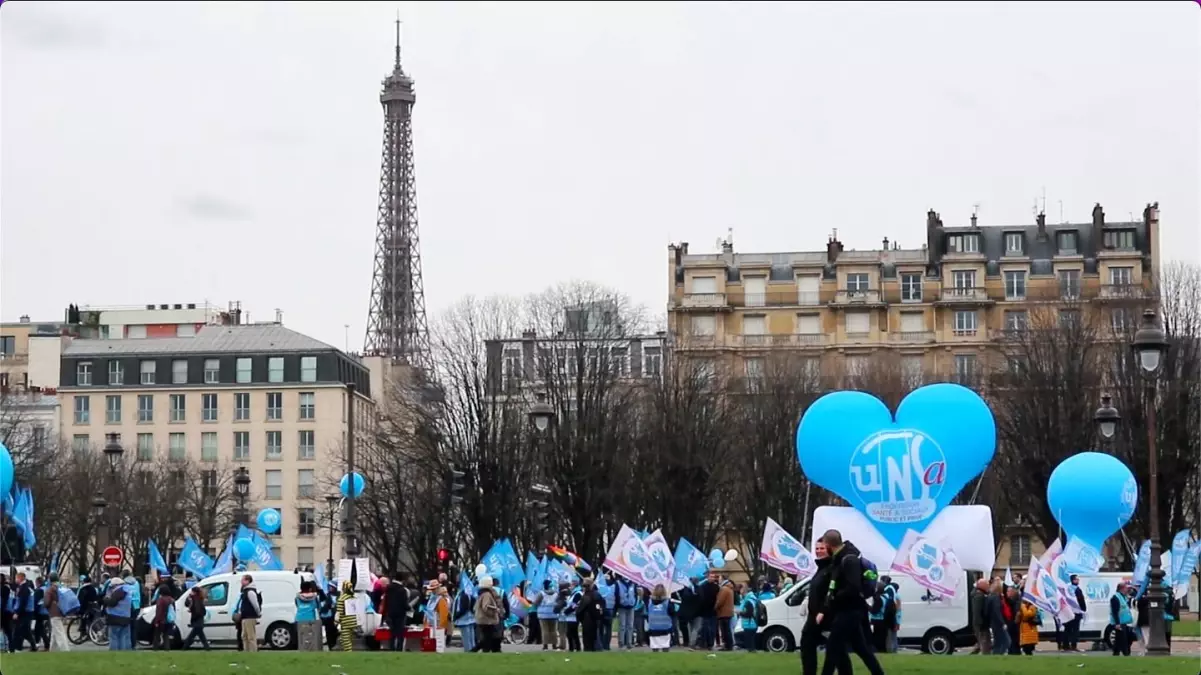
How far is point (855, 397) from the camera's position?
37.0 m

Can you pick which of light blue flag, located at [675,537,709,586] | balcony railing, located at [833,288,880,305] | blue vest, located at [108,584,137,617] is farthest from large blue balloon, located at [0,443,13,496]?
balcony railing, located at [833,288,880,305]

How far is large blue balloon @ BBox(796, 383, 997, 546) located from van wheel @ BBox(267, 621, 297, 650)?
997cm

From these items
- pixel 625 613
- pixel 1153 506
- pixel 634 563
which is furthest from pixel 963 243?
pixel 1153 506

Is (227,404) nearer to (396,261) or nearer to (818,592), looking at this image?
(396,261)

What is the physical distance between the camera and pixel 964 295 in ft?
333

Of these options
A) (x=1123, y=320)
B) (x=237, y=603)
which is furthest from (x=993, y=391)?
(x=237, y=603)

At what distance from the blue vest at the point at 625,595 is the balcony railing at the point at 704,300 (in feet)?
207

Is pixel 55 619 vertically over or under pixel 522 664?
under

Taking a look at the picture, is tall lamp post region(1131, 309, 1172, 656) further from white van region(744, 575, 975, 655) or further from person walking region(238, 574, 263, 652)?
person walking region(238, 574, 263, 652)

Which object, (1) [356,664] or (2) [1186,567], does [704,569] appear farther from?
(1) [356,664]

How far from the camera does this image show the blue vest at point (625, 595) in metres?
38.8

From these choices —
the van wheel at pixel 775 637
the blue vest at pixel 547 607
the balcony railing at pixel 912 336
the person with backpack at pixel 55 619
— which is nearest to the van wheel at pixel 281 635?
the person with backpack at pixel 55 619

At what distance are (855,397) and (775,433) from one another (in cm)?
3143

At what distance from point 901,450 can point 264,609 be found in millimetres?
11960
